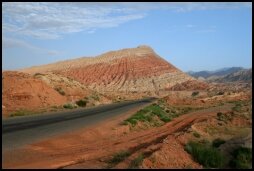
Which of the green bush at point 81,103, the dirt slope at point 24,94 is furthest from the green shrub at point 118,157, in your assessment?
the green bush at point 81,103

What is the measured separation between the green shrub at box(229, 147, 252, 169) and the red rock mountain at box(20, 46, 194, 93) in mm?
104224

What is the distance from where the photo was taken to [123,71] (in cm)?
13050

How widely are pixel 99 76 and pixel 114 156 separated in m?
116

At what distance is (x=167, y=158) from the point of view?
41.6ft

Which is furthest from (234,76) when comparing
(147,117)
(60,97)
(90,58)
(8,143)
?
(8,143)

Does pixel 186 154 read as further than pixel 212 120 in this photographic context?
No

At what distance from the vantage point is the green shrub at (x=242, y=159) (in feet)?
39.8

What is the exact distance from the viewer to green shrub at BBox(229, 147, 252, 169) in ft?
39.8

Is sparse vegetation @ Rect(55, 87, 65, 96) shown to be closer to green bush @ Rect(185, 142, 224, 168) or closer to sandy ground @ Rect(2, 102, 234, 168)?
sandy ground @ Rect(2, 102, 234, 168)

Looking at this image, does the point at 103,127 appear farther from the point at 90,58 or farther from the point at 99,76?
the point at 90,58

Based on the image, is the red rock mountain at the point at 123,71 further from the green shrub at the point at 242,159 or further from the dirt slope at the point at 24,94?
the green shrub at the point at 242,159

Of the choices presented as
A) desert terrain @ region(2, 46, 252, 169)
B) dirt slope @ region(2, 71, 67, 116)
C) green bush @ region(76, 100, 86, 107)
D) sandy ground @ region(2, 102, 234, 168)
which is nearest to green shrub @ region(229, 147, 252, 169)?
desert terrain @ region(2, 46, 252, 169)

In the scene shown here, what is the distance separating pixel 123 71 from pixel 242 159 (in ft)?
388

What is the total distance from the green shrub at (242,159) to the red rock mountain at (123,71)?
104224 mm
